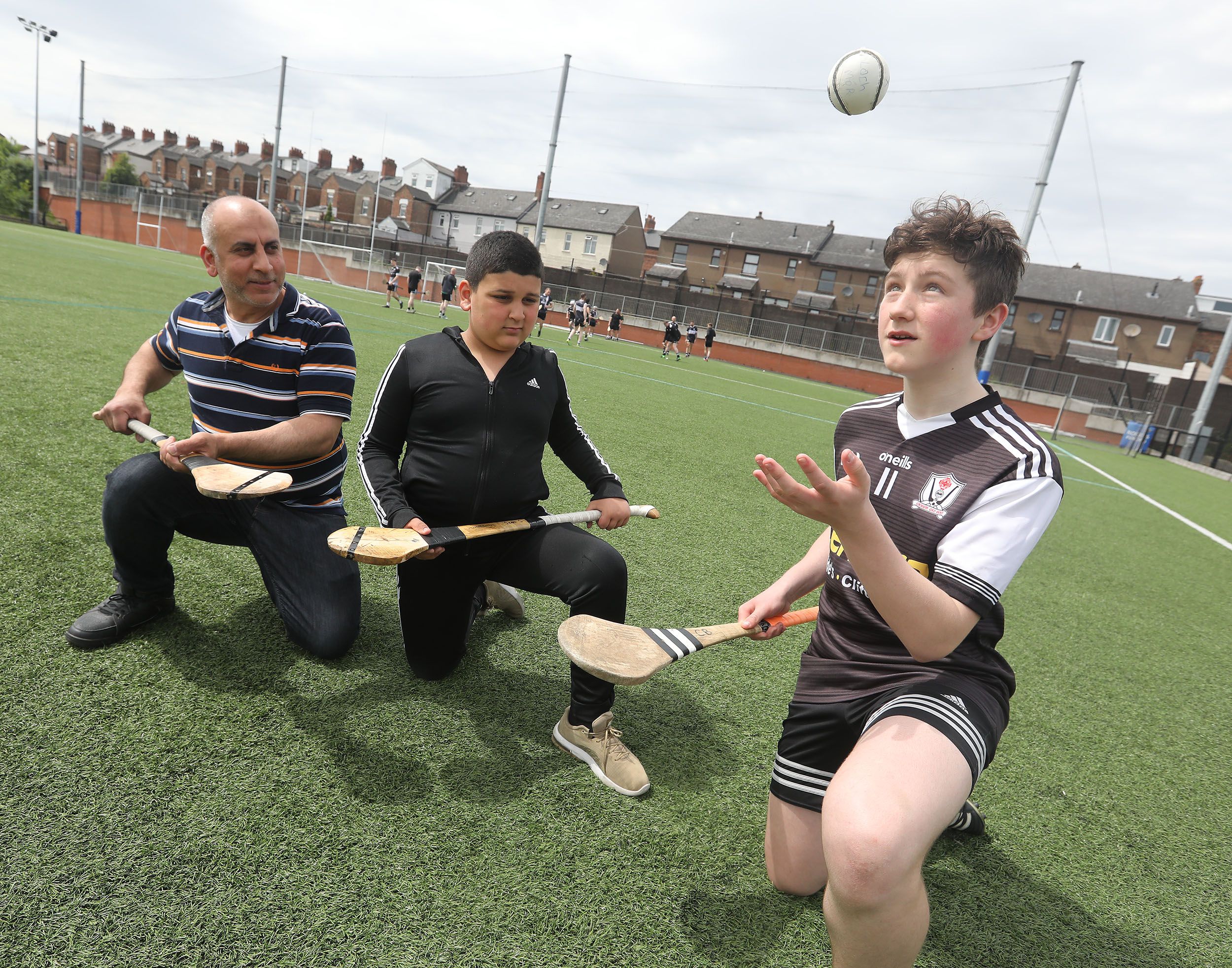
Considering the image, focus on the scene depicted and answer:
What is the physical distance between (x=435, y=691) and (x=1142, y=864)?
2.72m

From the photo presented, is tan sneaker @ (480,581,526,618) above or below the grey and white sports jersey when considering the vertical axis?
below

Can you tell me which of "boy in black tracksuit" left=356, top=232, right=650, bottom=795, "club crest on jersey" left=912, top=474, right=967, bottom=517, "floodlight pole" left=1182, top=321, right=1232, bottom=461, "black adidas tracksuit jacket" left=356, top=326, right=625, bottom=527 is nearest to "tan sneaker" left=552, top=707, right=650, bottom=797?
"boy in black tracksuit" left=356, top=232, right=650, bottom=795

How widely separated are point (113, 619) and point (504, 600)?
1646 mm

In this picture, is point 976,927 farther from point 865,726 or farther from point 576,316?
point 576,316

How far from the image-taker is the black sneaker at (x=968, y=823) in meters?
2.44

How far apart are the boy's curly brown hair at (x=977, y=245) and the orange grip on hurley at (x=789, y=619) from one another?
1108mm

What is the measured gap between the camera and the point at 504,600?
359cm

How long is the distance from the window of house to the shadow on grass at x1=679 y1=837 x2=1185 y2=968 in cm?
Answer: 5995

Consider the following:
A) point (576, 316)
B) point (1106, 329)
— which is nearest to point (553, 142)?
point (576, 316)

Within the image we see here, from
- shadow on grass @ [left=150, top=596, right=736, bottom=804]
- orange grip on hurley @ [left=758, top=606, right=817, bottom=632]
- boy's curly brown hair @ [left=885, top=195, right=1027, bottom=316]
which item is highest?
boy's curly brown hair @ [left=885, top=195, right=1027, bottom=316]

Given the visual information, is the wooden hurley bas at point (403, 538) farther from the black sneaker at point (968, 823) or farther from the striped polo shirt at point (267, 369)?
the black sneaker at point (968, 823)

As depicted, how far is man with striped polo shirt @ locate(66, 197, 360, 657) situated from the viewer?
8.91 ft

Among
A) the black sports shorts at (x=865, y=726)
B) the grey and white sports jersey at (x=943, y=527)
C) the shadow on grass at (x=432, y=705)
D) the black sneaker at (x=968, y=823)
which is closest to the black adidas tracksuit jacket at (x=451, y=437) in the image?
the shadow on grass at (x=432, y=705)

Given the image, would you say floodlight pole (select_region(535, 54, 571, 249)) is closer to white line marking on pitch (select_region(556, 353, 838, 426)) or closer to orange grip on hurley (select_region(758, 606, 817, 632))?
white line marking on pitch (select_region(556, 353, 838, 426))
